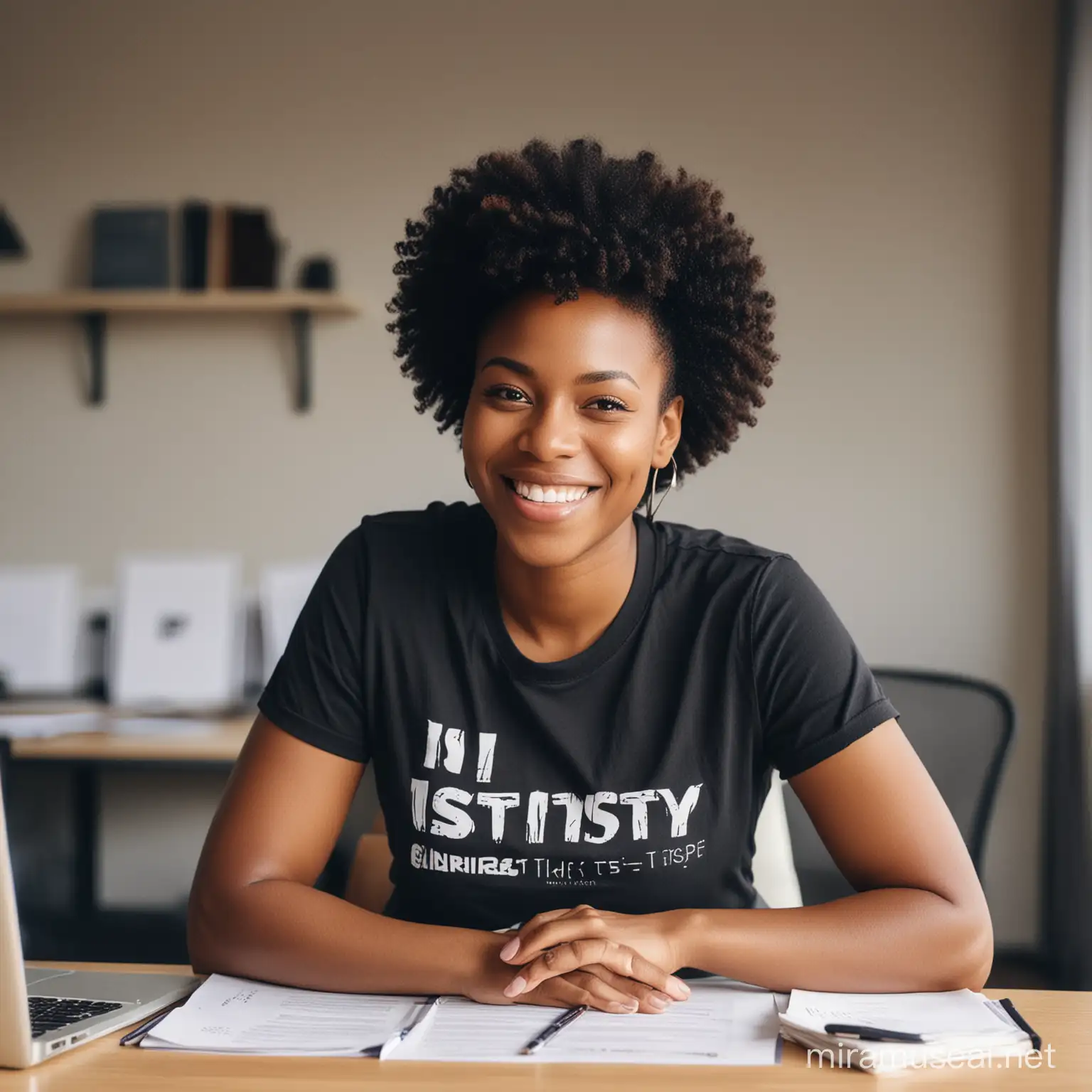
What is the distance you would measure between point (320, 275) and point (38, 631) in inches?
48.7

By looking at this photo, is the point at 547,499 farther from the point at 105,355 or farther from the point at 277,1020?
the point at 105,355

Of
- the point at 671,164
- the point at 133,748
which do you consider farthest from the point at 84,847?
the point at 671,164

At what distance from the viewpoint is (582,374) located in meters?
1.25

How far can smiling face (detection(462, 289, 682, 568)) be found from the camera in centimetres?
126

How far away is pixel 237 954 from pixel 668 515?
2.36m

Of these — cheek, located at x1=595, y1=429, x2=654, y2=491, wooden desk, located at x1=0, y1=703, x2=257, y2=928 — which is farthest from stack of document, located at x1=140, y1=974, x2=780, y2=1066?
wooden desk, located at x1=0, y1=703, x2=257, y2=928

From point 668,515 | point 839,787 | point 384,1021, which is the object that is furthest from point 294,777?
point 668,515

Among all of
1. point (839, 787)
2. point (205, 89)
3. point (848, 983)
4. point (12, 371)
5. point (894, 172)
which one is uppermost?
point (205, 89)

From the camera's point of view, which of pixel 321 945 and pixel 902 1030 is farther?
pixel 321 945

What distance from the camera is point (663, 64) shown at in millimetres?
3332

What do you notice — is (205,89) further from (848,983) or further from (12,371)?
(848,983)

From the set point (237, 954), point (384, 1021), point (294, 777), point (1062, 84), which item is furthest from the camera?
point (1062, 84)

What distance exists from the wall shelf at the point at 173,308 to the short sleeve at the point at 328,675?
6.76 ft

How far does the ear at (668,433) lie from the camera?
4.67 ft
